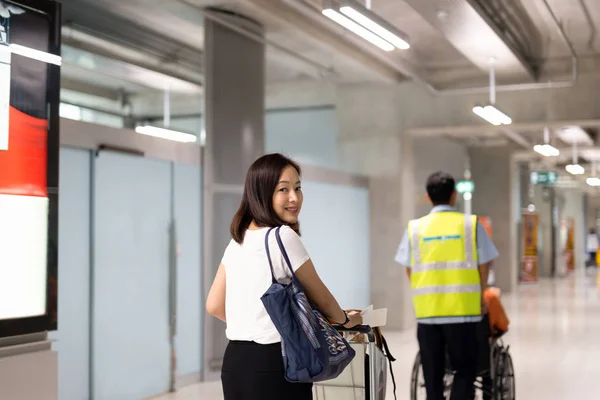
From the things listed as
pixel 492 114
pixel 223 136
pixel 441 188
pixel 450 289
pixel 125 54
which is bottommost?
pixel 450 289

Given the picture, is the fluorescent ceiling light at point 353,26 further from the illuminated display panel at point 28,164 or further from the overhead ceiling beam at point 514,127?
the overhead ceiling beam at point 514,127

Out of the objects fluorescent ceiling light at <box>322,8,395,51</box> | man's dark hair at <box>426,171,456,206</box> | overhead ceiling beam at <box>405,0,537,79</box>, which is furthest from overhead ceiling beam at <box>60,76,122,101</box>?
man's dark hair at <box>426,171,456,206</box>

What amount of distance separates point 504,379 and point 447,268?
103 centimetres

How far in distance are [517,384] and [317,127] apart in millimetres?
5760

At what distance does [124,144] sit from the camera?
21.5 feet

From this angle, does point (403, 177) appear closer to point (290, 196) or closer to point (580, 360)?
point (580, 360)

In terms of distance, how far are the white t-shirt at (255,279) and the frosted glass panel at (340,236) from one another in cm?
728

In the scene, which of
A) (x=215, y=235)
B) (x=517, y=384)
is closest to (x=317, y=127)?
(x=215, y=235)

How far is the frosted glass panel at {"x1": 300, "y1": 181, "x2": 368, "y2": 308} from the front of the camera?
10.0m

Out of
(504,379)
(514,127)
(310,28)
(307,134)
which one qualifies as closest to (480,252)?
(504,379)

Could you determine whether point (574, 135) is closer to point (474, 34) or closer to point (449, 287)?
point (474, 34)

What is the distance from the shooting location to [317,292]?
7.65 feet

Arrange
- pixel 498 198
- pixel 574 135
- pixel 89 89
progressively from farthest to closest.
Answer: pixel 498 198 < pixel 574 135 < pixel 89 89

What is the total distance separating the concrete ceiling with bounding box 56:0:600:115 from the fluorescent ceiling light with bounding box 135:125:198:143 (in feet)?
2.15
